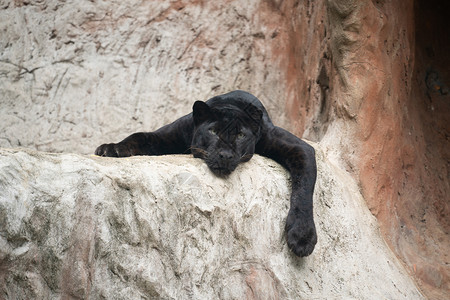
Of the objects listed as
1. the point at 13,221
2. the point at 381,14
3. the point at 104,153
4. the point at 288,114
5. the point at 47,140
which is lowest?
the point at 47,140

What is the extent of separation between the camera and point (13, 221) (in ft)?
10.1

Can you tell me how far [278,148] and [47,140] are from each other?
3.00 metres

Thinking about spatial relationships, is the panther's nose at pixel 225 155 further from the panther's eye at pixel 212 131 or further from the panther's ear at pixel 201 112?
the panther's ear at pixel 201 112

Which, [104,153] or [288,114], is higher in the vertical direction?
[104,153]

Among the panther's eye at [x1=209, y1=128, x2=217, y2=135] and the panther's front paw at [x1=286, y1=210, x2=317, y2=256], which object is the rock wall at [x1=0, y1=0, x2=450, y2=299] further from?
the panther's eye at [x1=209, y1=128, x2=217, y2=135]

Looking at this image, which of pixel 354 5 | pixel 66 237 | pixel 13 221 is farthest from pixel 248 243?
pixel 354 5

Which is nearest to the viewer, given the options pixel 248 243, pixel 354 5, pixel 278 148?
pixel 248 243

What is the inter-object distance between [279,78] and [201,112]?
2.83 metres

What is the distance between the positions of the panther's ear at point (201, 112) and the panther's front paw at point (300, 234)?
3.48ft

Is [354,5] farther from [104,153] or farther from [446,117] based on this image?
[104,153]

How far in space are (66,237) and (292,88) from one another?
177 inches

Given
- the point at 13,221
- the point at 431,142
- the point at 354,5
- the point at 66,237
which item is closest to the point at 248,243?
the point at 66,237

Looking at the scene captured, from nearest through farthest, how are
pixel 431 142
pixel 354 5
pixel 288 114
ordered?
pixel 354 5 < pixel 431 142 < pixel 288 114

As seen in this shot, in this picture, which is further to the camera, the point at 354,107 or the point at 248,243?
the point at 354,107
